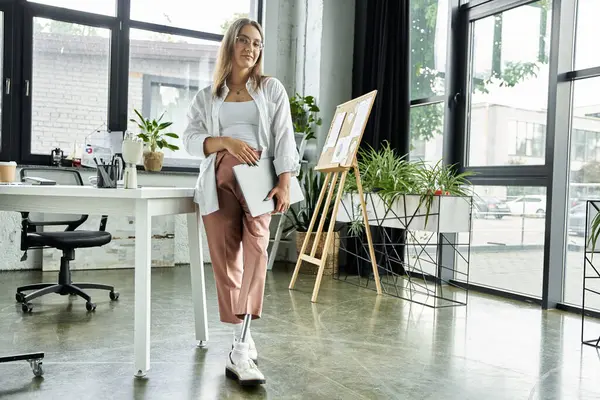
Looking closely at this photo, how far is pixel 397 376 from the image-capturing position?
226 cm

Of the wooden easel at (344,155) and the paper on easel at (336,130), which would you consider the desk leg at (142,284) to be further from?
the paper on easel at (336,130)

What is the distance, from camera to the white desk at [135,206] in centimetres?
212

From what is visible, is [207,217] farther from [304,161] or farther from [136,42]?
[136,42]

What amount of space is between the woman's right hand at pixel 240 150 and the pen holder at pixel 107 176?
1.52 ft

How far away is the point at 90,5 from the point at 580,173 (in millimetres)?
4323

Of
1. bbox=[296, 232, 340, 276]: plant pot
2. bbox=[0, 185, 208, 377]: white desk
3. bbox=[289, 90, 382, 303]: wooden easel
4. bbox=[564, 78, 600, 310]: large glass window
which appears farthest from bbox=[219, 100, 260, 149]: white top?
bbox=[296, 232, 340, 276]: plant pot

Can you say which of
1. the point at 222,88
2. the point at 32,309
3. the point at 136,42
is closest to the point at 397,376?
the point at 222,88

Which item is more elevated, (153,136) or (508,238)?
(153,136)

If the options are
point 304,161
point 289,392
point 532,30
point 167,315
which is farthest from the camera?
point 304,161

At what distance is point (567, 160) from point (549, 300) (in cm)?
94

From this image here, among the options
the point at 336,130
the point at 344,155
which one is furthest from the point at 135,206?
the point at 336,130

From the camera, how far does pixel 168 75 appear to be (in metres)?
5.53

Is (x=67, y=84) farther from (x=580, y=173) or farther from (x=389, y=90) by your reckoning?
(x=580, y=173)

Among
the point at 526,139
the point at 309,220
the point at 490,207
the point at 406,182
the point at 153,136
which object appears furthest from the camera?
the point at 309,220
